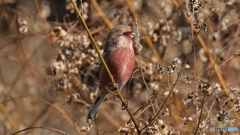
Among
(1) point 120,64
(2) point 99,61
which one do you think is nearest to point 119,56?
(1) point 120,64

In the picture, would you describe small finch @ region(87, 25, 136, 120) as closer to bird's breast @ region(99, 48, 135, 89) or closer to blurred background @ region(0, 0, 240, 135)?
bird's breast @ region(99, 48, 135, 89)

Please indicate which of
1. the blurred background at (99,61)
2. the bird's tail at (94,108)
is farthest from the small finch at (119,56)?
the blurred background at (99,61)

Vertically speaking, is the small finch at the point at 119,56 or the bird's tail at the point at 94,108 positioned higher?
the small finch at the point at 119,56

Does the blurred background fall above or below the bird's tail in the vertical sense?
above

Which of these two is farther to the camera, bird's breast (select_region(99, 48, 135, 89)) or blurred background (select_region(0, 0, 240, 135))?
blurred background (select_region(0, 0, 240, 135))

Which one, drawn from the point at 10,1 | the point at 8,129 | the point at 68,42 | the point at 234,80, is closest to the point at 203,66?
the point at 234,80

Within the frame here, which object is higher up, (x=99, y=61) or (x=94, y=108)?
(x=99, y=61)

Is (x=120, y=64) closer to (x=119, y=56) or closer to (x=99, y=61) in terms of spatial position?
(x=119, y=56)

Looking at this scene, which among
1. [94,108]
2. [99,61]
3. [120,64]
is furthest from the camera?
[99,61]

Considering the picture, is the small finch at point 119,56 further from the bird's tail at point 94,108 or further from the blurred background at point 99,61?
the blurred background at point 99,61

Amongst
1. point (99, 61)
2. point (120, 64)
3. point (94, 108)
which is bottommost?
point (94, 108)

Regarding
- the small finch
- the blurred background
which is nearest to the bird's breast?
the small finch

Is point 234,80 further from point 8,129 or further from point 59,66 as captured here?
point 8,129
